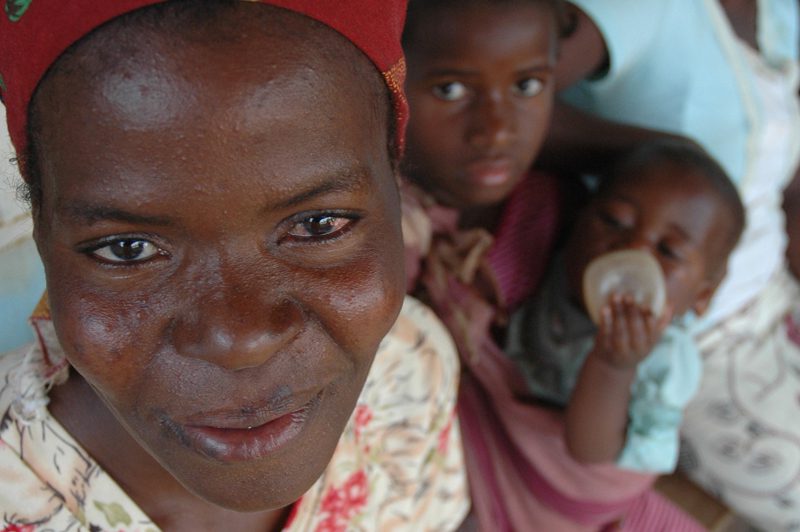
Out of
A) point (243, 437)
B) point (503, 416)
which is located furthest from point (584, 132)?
point (243, 437)

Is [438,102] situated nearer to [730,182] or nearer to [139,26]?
[730,182]

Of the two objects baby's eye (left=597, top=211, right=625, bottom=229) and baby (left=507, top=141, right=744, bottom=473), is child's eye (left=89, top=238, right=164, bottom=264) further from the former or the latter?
baby's eye (left=597, top=211, right=625, bottom=229)

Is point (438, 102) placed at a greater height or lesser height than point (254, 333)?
lesser

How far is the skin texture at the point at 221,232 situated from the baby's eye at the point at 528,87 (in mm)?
667

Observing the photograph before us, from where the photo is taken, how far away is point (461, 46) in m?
1.27

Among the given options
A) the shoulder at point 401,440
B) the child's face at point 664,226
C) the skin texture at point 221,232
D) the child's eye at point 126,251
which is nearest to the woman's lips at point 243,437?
the skin texture at point 221,232

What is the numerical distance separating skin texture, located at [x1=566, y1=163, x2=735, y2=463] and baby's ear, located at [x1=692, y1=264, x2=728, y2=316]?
0.09 ft

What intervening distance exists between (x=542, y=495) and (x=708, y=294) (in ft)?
1.80

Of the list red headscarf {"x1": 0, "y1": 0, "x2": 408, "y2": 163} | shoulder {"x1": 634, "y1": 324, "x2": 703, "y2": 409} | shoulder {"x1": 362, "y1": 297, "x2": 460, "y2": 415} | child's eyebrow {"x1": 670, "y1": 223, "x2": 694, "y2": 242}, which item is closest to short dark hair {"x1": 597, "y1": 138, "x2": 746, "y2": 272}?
child's eyebrow {"x1": 670, "y1": 223, "x2": 694, "y2": 242}

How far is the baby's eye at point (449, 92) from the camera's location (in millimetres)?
1320

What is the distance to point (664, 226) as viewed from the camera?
1446 mm

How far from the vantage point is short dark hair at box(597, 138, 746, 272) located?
149cm

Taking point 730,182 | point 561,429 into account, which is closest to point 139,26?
point 561,429

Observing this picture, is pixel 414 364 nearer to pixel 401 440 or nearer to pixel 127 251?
pixel 401 440
